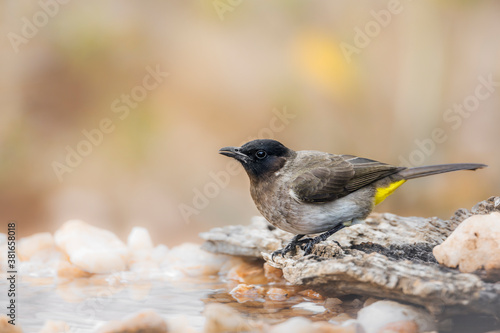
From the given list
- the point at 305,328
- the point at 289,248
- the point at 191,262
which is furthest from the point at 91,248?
the point at 305,328

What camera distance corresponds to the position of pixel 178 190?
17.8 ft

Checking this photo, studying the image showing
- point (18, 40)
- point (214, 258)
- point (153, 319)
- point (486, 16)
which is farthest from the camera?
point (18, 40)

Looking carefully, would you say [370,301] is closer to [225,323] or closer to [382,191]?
[225,323]

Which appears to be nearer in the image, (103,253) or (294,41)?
(103,253)

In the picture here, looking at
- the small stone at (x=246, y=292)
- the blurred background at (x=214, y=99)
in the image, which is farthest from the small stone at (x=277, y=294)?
the blurred background at (x=214, y=99)

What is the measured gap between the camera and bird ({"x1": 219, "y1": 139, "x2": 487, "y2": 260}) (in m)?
3.07

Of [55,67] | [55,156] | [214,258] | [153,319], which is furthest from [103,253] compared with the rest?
[55,67]

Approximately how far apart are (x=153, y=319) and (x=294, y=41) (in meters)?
3.54

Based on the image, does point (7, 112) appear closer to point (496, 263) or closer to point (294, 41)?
point (294, 41)

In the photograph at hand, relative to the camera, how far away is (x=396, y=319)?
2121 mm

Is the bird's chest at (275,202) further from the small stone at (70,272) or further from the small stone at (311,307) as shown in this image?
the small stone at (70,272)

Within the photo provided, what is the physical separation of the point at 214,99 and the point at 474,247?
3.70 m

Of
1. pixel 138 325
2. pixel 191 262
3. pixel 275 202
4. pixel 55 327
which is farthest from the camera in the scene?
pixel 191 262

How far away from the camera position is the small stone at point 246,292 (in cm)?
273
